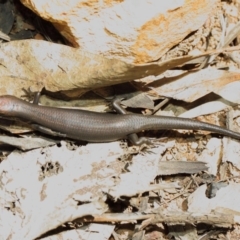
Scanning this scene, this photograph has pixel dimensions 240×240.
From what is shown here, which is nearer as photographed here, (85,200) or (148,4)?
(148,4)

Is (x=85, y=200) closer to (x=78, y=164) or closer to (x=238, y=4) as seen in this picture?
(x=78, y=164)

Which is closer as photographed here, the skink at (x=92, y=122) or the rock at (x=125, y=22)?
the rock at (x=125, y=22)

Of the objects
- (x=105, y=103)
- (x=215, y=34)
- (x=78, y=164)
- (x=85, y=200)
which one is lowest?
(x=85, y=200)

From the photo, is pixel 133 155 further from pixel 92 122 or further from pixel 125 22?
pixel 125 22

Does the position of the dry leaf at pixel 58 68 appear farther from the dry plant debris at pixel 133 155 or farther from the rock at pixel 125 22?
the rock at pixel 125 22

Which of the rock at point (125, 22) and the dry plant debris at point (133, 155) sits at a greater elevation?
the rock at point (125, 22)

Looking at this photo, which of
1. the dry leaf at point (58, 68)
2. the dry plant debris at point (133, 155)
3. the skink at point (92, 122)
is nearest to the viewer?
the dry leaf at point (58, 68)

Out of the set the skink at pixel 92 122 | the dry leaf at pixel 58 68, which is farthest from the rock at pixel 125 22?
the skink at pixel 92 122

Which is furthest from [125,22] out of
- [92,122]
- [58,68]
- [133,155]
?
[133,155]

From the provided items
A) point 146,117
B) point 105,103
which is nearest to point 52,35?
point 105,103
